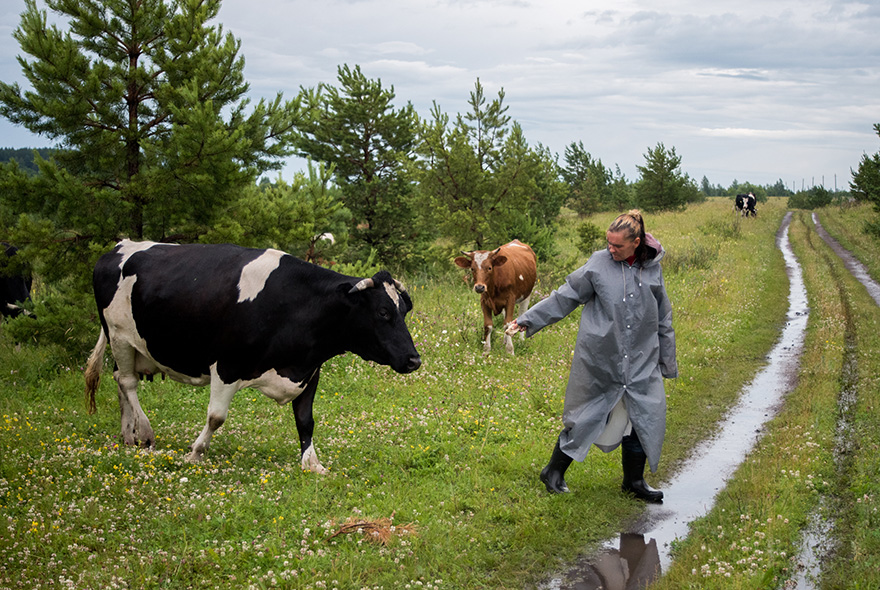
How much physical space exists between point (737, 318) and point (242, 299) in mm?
11800

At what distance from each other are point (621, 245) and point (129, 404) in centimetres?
542

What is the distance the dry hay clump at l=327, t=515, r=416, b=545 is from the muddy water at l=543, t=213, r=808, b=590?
1198mm

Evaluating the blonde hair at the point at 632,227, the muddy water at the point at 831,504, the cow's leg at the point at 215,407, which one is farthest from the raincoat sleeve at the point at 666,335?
the cow's leg at the point at 215,407

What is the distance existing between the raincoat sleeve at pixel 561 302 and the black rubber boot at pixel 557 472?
1.22 m

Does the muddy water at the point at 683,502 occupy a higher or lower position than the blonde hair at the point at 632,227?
lower

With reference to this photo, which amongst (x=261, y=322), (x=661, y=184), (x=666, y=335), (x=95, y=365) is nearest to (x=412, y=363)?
(x=261, y=322)

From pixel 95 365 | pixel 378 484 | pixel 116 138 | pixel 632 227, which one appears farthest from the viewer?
pixel 116 138

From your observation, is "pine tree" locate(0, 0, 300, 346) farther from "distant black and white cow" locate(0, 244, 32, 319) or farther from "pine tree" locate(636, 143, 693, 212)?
"pine tree" locate(636, 143, 693, 212)

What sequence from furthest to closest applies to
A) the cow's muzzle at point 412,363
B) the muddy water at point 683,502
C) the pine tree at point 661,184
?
the pine tree at point 661,184 < the cow's muzzle at point 412,363 < the muddy water at point 683,502

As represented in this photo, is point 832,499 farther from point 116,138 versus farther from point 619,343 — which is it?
point 116,138

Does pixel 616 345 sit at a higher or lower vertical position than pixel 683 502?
higher

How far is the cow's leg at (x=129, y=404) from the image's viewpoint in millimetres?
7629

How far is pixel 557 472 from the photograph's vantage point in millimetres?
6613

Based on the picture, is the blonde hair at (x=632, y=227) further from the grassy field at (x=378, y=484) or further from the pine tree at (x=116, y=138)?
the pine tree at (x=116, y=138)
